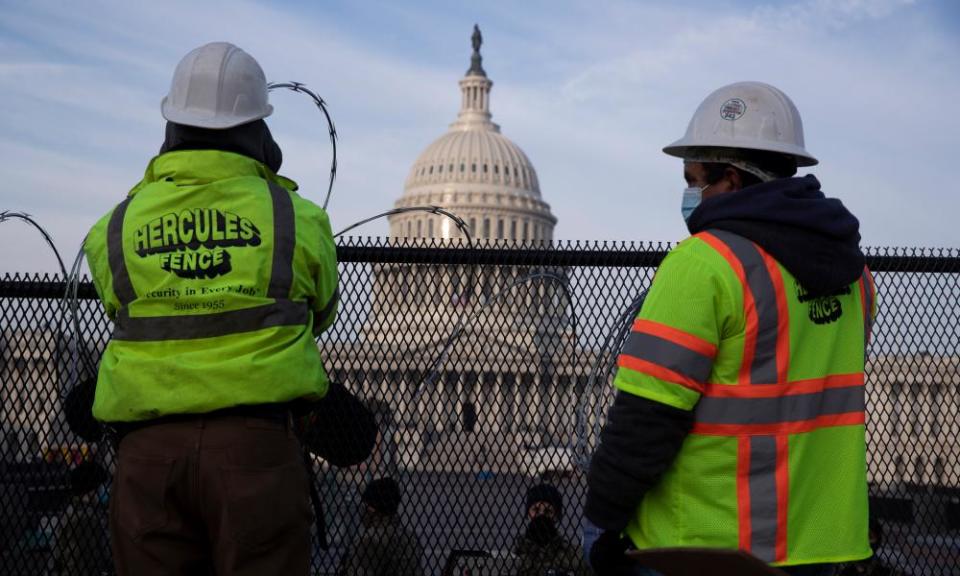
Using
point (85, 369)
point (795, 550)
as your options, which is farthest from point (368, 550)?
point (795, 550)

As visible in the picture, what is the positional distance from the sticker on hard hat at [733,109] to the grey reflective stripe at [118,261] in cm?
164

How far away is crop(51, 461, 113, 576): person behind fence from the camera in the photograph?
4.91m

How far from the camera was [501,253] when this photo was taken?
4.97 metres

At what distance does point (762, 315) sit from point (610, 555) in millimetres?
692

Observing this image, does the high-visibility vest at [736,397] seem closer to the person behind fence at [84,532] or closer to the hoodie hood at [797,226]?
the hoodie hood at [797,226]

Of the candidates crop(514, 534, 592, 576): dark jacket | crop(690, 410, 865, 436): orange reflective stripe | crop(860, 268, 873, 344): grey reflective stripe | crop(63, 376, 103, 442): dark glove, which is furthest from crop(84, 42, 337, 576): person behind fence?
crop(514, 534, 592, 576): dark jacket

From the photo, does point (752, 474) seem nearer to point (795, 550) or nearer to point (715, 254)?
point (795, 550)

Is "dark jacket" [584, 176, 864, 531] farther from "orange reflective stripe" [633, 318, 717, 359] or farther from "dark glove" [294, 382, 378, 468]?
"dark glove" [294, 382, 378, 468]

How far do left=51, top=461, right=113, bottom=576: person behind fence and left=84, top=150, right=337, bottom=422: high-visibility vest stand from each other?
2054 mm

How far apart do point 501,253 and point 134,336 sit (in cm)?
225

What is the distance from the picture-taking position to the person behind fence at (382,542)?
5.66 meters

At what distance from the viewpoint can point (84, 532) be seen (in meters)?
5.12

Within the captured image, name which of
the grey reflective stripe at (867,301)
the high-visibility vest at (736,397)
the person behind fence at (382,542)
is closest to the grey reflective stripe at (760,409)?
the high-visibility vest at (736,397)

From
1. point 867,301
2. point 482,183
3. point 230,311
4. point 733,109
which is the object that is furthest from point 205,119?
point 482,183
